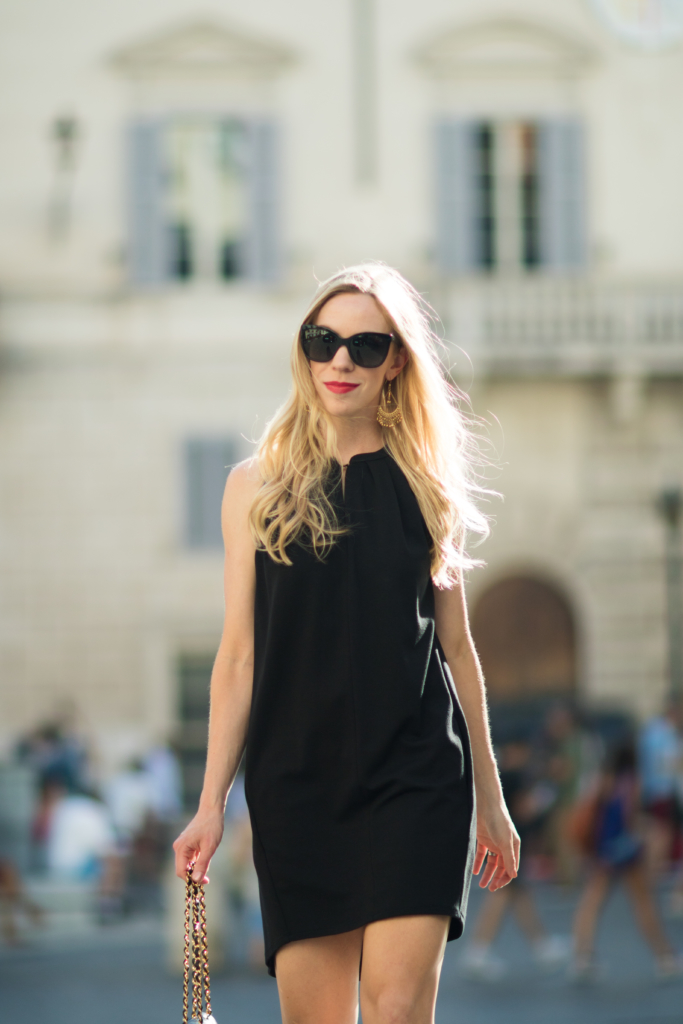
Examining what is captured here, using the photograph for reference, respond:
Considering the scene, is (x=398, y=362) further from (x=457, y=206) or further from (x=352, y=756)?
(x=457, y=206)

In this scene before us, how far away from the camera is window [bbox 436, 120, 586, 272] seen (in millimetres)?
19984

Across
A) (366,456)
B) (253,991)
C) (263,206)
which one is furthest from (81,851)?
(366,456)

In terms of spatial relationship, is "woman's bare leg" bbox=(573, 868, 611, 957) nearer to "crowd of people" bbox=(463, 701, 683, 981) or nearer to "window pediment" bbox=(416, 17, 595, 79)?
"crowd of people" bbox=(463, 701, 683, 981)

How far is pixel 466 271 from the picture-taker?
20.0m

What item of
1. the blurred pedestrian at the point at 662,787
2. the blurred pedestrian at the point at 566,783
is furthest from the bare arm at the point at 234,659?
the blurred pedestrian at the point at 662,787

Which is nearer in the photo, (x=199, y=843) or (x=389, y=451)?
(x=199, y=843)

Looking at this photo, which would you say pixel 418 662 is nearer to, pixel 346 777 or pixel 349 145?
pixel 346 777

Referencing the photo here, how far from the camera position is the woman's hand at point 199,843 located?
9.95 feet

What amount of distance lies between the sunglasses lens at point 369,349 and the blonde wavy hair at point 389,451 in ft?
0.14

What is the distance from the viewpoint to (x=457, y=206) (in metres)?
20.0

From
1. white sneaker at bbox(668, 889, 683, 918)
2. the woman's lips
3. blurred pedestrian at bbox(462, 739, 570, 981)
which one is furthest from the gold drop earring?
white sneaker at bbox(668, 889, 683, 918)

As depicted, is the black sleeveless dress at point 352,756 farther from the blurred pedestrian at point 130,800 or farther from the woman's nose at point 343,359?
the blurred pedestrian at point 130,800

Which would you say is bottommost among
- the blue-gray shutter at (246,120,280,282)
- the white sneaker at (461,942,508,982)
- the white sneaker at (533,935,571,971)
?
the white sneaker at (533,935,571,971)

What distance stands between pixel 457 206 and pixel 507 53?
81.5 inches
